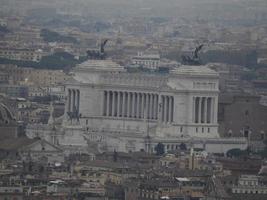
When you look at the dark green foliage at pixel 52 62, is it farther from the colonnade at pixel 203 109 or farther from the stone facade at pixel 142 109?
the colonnade at pixel 203 109

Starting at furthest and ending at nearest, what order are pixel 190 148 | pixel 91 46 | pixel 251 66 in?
pixel 91 46 < pixel 251 66 < pixel 190 148

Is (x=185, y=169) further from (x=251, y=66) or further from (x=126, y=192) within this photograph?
(x=251, y=66)

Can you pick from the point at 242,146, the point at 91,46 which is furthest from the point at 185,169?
the point at 91,46

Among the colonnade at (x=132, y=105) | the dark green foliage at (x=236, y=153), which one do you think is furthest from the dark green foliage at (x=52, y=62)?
the dark green foliage at (x=236, y=153)

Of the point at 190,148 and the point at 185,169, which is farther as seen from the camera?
the point at 190,148

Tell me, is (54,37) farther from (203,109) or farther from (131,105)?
(203,109)

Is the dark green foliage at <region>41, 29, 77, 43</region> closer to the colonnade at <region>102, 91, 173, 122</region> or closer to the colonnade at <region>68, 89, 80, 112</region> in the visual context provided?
the colonnade at <region>68, 89, 80, 112</region>
